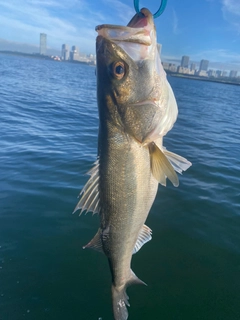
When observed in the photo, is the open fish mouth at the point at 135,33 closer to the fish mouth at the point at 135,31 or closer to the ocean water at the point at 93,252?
the fish mouth at the point at 135,31

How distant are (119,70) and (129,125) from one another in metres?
0.51

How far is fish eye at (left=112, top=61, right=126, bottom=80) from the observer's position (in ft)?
7.43

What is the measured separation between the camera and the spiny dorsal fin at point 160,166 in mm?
2420

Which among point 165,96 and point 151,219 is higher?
point 165,96

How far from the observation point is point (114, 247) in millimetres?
2750

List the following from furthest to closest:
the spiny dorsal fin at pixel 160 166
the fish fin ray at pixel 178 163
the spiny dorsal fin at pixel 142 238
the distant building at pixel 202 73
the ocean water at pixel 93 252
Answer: the distant building at pixel 202 73 < the ocean water at pixel 93 252 < the spiny dorsal fin at pixel 142 238 < the fish fin ray at pixel 178 163 < the spiny dorsal fin at pixel 160 166

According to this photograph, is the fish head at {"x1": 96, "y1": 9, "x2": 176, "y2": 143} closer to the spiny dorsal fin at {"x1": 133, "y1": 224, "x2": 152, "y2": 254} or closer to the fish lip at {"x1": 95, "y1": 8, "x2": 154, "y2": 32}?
→ the fish lip at {"x1": 95, "y1": 8, "x2": 154, "y2": 32}

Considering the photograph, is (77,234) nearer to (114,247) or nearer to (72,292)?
(72,292)

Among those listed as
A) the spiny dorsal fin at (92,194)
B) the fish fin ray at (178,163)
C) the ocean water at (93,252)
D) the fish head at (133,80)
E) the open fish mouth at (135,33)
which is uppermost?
the open fish mouth at (135,33)

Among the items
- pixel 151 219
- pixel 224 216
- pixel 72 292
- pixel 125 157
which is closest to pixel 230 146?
pixel 224 216

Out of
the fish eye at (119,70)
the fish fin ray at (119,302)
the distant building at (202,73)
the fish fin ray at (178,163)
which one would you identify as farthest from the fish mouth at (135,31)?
the distant building at (202,73)

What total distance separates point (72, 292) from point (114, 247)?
2.52 meters

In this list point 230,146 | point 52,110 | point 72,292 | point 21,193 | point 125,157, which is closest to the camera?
point 125,157

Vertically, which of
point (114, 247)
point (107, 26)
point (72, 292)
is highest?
point (107, 26)
